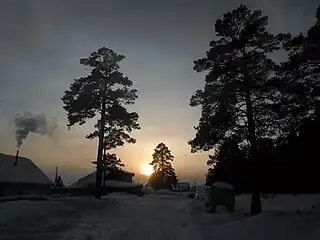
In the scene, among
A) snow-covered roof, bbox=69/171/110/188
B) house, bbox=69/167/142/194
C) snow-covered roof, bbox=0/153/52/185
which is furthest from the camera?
snow-covered roof, bbox=69/171/110/188

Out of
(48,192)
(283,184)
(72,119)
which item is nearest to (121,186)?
(48,192)

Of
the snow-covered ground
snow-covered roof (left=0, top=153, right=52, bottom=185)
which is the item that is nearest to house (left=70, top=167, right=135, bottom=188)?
snow-covered roof (left=0, top=153, right=52, bottom=185)

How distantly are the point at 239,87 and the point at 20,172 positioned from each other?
33.3 m

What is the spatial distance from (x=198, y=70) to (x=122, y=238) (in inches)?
508

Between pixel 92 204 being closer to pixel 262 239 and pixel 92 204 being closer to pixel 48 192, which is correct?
pixel 262 239

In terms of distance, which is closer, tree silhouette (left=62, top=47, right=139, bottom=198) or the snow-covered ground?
the snow-covered ground

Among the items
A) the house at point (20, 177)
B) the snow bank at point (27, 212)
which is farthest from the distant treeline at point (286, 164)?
the house at point (20, 177)

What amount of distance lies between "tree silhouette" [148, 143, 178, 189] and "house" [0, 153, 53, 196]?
57067 mm

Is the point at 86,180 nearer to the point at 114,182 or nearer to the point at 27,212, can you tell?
the point at 114,182

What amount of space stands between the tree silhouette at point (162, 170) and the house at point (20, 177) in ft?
187

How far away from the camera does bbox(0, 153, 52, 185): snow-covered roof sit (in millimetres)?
41550

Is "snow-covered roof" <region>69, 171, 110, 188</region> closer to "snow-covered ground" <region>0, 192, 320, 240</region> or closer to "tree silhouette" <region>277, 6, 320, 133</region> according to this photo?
"snow-covered ground" <region>0, 192, 320, 240</region>

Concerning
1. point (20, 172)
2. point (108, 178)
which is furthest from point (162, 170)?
point (20, 172)

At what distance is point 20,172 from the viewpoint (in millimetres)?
43781
